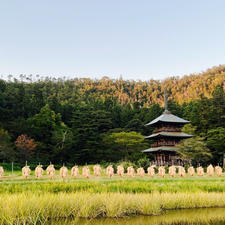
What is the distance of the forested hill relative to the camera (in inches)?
3253

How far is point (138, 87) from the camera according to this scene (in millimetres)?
102188

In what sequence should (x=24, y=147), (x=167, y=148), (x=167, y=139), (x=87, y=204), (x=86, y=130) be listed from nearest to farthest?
1. (x=87, y=204)
2. (x=167, y=148)
3. (x=167, y=139)
4. (x=24, y=147)
5. (x=86, y=130)

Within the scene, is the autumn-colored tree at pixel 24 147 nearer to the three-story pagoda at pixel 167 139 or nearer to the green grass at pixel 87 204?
the three-story pagoda at pixel 167 139

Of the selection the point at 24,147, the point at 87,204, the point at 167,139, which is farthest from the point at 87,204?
the point at 24,147

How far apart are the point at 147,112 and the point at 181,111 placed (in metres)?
6.14

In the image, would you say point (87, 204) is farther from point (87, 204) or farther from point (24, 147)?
point (24, 147)

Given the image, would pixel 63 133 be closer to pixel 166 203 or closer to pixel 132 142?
pixel 132 142

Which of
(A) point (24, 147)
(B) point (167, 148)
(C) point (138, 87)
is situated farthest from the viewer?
(C) point (138, 87)

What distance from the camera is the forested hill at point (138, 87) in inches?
3253

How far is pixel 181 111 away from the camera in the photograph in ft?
180

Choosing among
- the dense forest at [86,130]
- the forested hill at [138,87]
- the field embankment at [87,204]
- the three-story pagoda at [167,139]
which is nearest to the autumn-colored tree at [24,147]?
the dense forest at [86,130]

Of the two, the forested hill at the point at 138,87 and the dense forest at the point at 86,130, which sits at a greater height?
the forested hill at the point at 138,87

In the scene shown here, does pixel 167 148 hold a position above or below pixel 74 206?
above

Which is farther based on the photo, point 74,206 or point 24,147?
point 24,147
